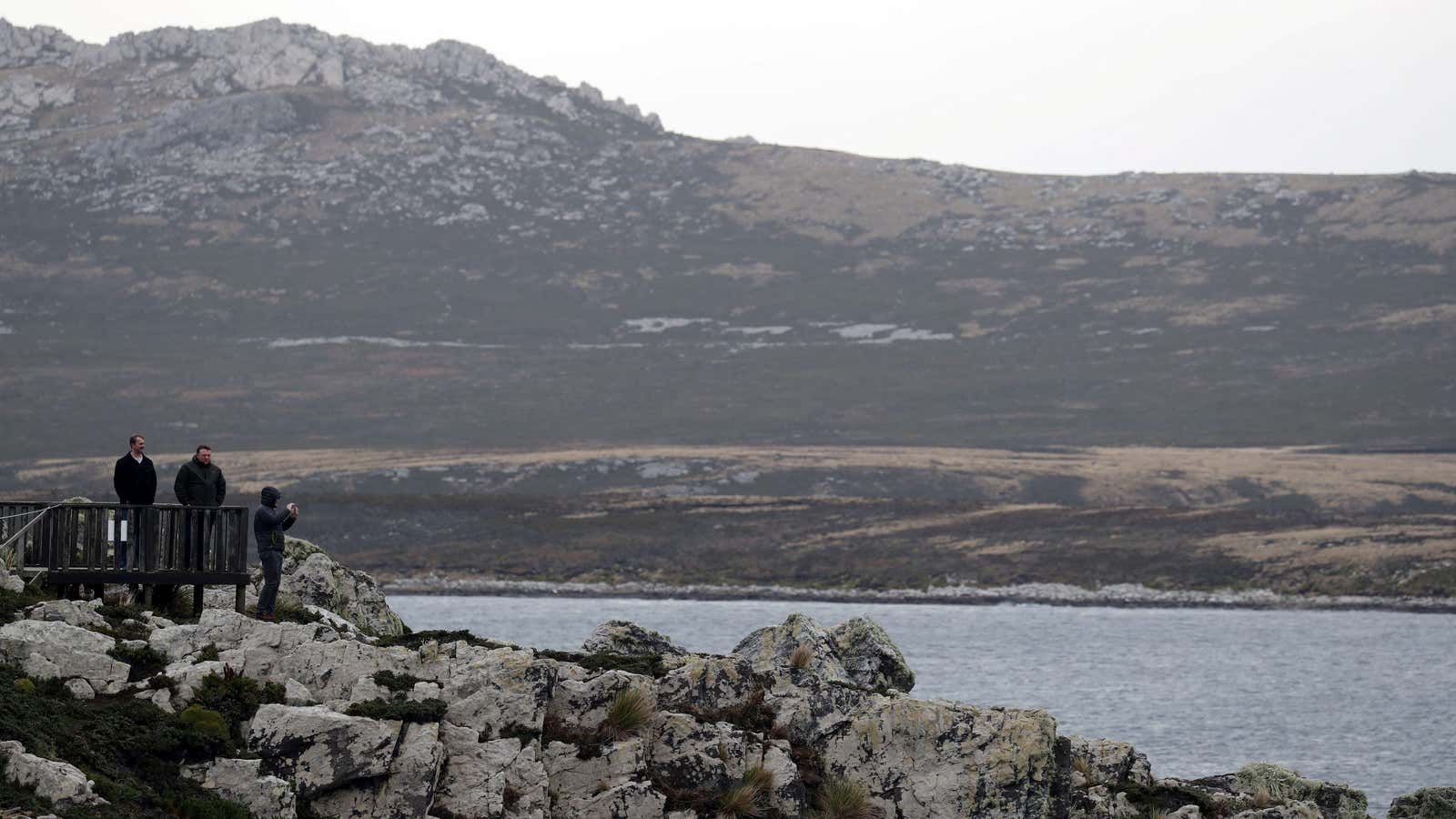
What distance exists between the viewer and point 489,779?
22266 millimetres

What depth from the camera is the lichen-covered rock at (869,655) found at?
29938 mm

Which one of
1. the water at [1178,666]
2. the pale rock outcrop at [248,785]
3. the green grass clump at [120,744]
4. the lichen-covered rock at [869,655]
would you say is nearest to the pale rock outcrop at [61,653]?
the green grass clump at [120,744]

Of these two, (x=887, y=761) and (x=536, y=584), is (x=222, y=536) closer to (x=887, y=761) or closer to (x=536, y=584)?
(x=887, y=761)

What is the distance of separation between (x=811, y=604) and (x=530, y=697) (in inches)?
3186

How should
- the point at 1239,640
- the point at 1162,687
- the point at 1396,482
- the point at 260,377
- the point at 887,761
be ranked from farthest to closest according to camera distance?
the point at 260,377, the point at 1396,482, the point at 1239,640, the point at 1162,687, the point at 887,761

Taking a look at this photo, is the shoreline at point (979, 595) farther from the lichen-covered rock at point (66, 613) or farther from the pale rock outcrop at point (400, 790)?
Result: the pale rock outcrop at point (400, 790)

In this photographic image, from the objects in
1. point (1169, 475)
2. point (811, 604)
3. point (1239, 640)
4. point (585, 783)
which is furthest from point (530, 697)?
point (1169, 475)

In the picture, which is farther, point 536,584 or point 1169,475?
point 1169,475

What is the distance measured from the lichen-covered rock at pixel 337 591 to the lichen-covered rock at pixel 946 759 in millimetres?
9411

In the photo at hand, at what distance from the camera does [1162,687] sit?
69812mm

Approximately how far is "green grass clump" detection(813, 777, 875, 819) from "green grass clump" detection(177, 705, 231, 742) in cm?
790

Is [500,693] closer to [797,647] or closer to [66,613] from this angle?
[66,613]

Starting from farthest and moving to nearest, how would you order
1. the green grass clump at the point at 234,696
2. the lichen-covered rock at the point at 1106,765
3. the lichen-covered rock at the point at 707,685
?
the lichen-covered rock at the point at 1106,765 < the lichen-covered rock at the point at 707,685 < the green grass clump at the point at 234,696

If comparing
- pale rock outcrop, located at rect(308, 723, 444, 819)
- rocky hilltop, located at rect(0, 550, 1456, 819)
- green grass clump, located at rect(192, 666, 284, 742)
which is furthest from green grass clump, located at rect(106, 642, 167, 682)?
pale rock outcrop, located at rect(308, 723, 444, 819)
